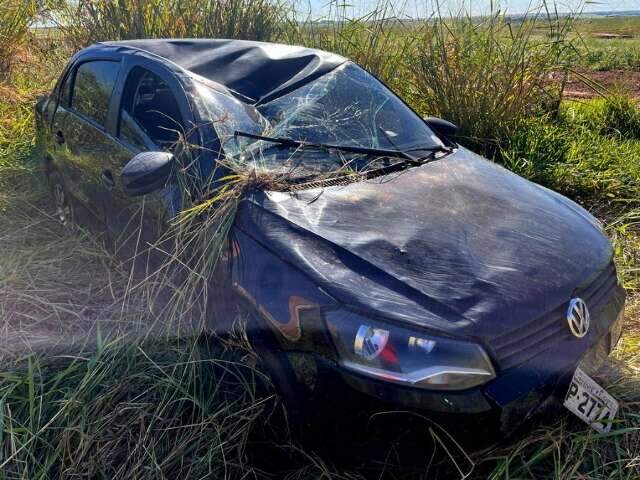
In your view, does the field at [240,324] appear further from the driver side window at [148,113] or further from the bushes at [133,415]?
the driver side window at [148,113]

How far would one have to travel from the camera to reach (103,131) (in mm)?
3277

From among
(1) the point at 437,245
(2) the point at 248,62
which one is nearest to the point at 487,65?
(2) the point at 248,62

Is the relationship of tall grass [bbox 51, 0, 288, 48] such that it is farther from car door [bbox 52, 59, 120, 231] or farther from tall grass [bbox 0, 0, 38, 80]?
car door [bbox 52, 59, 120, 231]

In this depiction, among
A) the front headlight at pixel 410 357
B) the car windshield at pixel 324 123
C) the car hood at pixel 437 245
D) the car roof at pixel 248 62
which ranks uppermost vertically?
the car roof at pixel 248 62

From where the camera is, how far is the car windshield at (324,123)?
2.64 m

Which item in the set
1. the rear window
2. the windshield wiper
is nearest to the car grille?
the windshield wiper

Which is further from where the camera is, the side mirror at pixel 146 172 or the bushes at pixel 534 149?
the bushes at pixel 534 149

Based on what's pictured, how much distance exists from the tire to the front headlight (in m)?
2.61

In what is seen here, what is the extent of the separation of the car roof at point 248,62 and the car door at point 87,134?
0.26m

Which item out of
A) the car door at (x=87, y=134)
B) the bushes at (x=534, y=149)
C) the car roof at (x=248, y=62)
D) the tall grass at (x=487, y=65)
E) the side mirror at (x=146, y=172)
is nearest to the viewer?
the side mirror at (x=146, y=172)

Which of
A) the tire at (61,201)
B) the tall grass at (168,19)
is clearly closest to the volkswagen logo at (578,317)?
the tire at (61,201)

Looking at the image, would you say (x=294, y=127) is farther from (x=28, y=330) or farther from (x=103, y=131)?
(x=28, y=330)

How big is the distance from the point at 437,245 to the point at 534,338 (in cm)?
47

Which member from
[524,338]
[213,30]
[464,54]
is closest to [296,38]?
[213,30]
